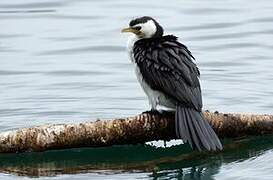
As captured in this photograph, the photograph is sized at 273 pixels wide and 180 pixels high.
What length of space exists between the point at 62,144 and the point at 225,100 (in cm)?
295

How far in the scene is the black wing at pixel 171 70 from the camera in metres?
9.12

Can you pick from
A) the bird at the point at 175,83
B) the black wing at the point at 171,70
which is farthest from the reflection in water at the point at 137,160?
the black wing at the point at 171,70

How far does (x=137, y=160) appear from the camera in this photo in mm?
9406

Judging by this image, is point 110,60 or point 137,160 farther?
point 110,60

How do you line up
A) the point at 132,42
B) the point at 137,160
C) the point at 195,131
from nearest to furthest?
the point at 195,131 < the point at 137,160 < the point at 132,42

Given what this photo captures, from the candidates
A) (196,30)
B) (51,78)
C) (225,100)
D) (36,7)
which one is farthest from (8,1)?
(225,100)

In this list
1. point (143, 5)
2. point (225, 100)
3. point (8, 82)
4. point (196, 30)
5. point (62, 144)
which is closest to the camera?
point (62, 144)

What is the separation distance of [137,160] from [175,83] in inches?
29.9

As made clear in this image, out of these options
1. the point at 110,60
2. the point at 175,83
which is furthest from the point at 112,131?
the point at 110,60

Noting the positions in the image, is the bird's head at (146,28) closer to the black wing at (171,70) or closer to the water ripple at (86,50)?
the black wing at (171,70)

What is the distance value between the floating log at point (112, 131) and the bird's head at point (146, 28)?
0.88 metres

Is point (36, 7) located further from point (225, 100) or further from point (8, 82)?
point (225, 100)

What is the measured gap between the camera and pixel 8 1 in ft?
56.5

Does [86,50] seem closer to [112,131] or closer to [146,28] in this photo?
[146,28]
